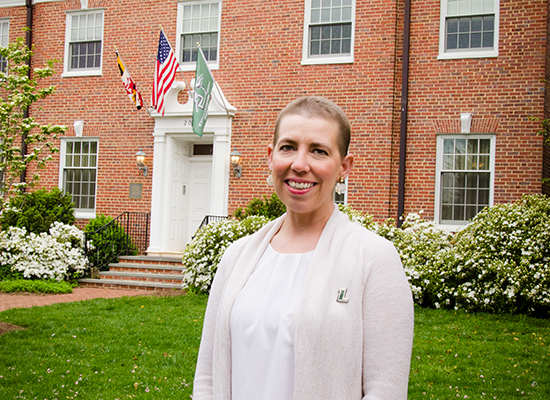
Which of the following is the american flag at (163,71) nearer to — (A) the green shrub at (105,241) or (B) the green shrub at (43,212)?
(A) the green shrub at (105,241)

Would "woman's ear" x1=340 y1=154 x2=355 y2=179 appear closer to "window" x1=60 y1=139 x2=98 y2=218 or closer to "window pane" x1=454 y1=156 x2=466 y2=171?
"window pane" x1=454 y1=156 x2=466 y2=171

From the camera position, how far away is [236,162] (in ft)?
39.2

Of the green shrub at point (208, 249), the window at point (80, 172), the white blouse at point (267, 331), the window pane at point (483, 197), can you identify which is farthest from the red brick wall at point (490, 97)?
the white blouse at point (267, 331)

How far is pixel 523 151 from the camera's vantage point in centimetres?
1070

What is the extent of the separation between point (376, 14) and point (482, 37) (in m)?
2.29

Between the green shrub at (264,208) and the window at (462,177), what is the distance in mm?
3375

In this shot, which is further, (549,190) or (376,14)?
(376,14)

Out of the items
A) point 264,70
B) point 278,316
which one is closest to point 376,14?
point 264,70

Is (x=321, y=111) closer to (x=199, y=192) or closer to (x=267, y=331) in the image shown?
(x=267, y=331)

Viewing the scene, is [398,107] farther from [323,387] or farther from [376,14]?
[323,387]

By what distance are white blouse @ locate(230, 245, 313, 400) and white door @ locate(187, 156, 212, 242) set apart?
1158 cm

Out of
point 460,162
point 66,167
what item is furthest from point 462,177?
point 66,167

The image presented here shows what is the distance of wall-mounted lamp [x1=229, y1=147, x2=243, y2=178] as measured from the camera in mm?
11906

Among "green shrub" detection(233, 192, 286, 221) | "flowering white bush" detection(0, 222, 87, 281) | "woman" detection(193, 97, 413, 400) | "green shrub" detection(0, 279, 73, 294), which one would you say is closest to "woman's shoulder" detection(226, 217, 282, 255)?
"woman" detection(193, 97, 413, 400)
